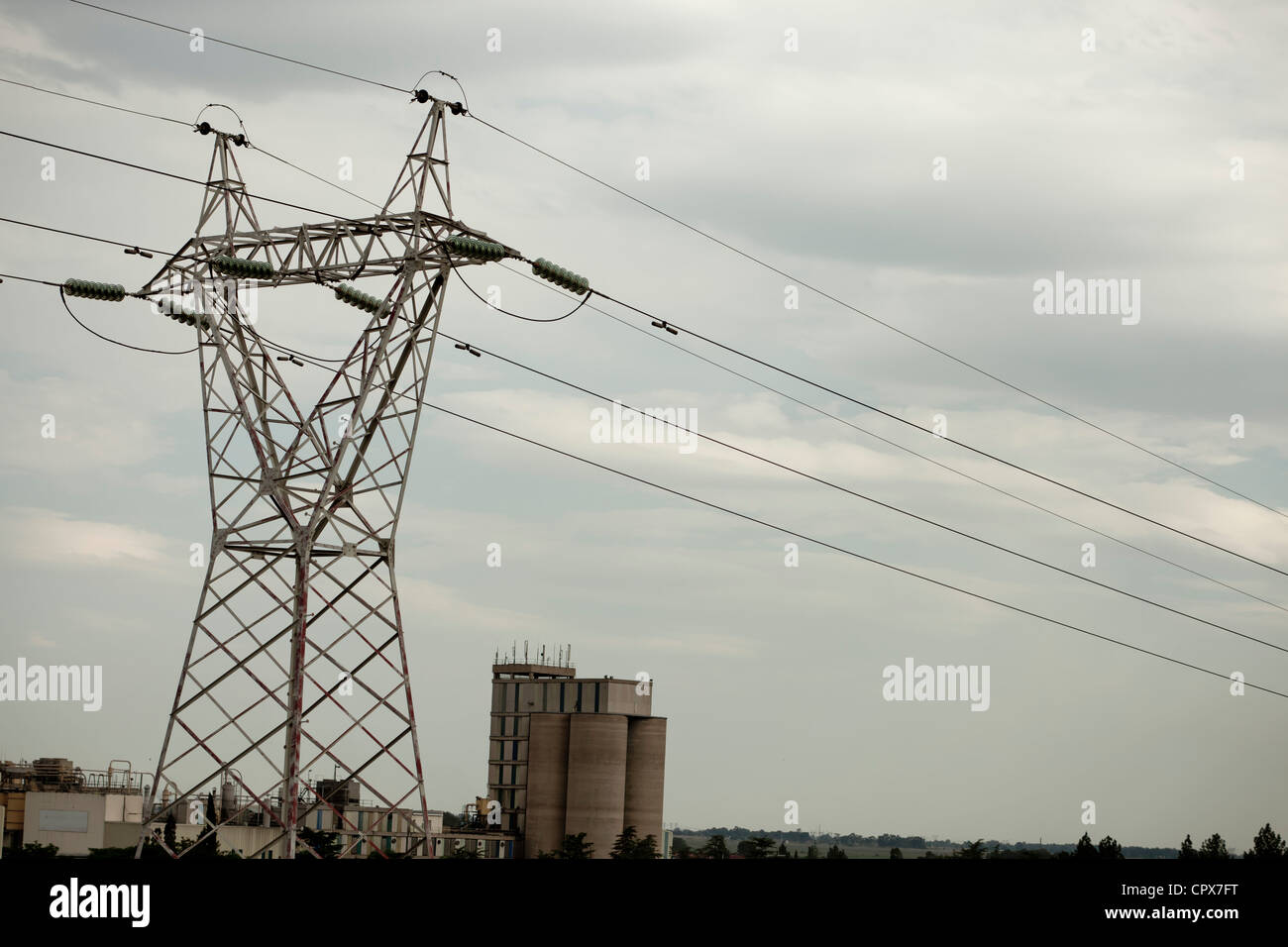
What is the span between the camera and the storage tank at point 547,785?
14275cm

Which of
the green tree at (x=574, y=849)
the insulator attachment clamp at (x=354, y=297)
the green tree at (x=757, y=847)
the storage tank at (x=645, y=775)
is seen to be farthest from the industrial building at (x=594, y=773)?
the insulator attachment clamp at (x=354, y=297)

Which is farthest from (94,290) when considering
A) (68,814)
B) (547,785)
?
(547,785)

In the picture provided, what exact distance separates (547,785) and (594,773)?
5.98 metres

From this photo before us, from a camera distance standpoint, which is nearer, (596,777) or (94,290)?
(94,290)

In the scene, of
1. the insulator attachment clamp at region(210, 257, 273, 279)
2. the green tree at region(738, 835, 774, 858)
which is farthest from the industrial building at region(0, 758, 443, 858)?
the insulator attachment clamp at region(210, 257, 273, 279)

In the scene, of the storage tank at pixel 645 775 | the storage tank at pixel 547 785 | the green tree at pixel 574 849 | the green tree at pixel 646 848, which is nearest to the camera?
the green tree at pixel 574 849

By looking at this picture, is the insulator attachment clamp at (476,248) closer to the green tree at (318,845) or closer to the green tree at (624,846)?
the green tree at (318,845)

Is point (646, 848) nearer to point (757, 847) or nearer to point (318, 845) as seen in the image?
point (757, 847)

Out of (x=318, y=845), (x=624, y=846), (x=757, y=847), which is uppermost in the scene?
(x=318, y=845)

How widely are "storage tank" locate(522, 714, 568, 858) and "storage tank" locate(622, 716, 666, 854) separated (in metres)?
6.52

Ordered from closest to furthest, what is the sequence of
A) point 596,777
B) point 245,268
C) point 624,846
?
point 245,268
point 624,846
point 596,777

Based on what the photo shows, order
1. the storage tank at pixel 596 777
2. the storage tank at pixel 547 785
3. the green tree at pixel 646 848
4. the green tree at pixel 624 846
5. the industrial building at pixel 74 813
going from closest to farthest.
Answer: the industrial building at pixel 74 813 < the green tree at pixel 624 846 < the green tree at pixel 646 848 < the storage tank at pixel 596 777 < the storage tank at pixel 547 785

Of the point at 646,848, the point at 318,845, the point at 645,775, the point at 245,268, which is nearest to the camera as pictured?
the point at 245,268

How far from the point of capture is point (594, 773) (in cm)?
14062
